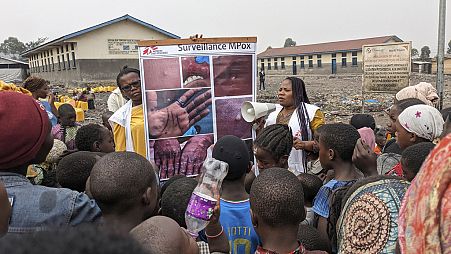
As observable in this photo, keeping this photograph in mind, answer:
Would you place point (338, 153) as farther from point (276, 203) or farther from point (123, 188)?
point (123, 188)

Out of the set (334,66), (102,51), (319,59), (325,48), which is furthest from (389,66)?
(325,48)

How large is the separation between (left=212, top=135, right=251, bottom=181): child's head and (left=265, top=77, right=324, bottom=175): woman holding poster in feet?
3.53

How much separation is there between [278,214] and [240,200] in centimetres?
51

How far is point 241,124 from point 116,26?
99.1ft

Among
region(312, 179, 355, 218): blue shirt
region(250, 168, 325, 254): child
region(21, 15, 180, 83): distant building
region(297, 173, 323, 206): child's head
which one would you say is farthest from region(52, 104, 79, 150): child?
region(21, 15, 180, 83): distant building

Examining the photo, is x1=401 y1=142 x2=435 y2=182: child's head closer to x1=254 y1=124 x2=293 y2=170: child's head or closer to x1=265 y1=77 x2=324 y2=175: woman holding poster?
x1=254 y1=124 x2=293 y2=170: child's head

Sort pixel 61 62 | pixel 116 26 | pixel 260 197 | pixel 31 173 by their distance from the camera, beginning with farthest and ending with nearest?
pixel 61 62
pixel 116 26
pixel 31 173
pixel 260 197

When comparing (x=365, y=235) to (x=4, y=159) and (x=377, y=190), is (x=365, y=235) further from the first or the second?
(x=4, y=159)

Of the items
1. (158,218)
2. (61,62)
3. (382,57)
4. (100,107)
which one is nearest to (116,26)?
(61,62)

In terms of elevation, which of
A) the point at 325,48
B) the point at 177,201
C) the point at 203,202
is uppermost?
the point at 325,48

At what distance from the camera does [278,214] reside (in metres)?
1.80

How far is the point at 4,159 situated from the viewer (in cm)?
163

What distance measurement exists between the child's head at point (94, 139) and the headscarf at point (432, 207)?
2704mm

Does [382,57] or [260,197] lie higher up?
[382,57]
